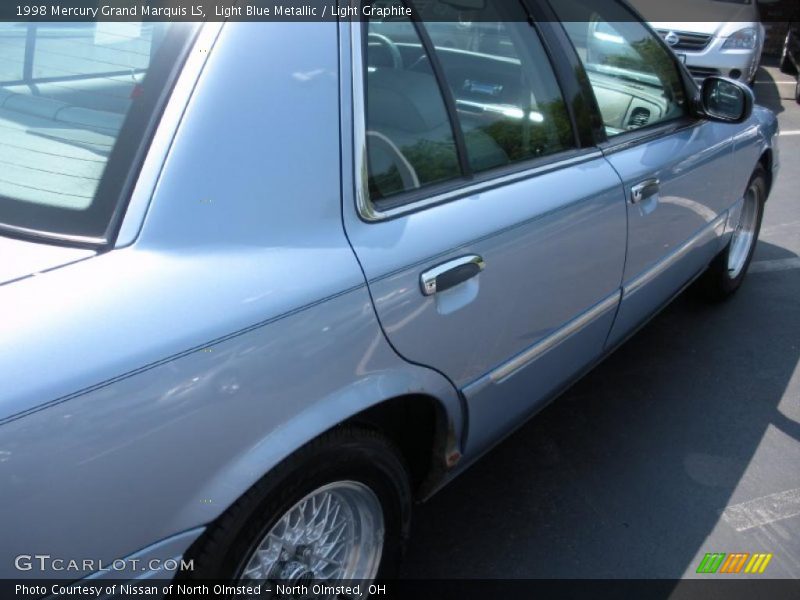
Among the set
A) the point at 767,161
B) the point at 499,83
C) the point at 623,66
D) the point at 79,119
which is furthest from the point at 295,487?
the point at 767,161

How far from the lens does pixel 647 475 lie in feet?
9.65

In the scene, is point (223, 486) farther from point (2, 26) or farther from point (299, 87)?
point (2, 26)

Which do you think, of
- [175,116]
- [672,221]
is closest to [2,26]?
[175,116]

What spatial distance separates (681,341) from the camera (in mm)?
3967

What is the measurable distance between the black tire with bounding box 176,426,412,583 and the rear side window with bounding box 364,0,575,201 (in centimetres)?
58

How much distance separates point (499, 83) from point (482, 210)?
0.60 m

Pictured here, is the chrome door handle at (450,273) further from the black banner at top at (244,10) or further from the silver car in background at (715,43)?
the silver car in background at (715,43)

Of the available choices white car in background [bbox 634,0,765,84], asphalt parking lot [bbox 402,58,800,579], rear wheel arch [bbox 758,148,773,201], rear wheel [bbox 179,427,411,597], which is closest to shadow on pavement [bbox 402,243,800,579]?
asphalt parking lot [bbox 402,58,800,579]

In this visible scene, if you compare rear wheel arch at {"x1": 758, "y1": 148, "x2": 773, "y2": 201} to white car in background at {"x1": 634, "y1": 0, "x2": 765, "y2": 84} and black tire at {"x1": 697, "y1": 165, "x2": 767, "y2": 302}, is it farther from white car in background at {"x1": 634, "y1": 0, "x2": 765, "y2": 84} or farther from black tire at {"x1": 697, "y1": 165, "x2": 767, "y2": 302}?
white car in background at {"x1": 634, "y1": 0, "x2": 765, "y2": 84}

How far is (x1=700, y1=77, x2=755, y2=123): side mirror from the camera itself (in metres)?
3.20

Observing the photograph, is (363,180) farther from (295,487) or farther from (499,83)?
(499,83)

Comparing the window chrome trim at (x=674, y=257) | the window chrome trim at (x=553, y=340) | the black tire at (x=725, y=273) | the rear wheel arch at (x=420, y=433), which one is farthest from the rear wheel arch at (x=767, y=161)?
the rear wheel arch at (x=420, y=433)

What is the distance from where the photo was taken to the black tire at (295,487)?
5.14 feet

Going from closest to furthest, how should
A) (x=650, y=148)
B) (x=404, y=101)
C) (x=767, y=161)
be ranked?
(x=404, y=101), (x=650, y=148), (x=767, y=161)
